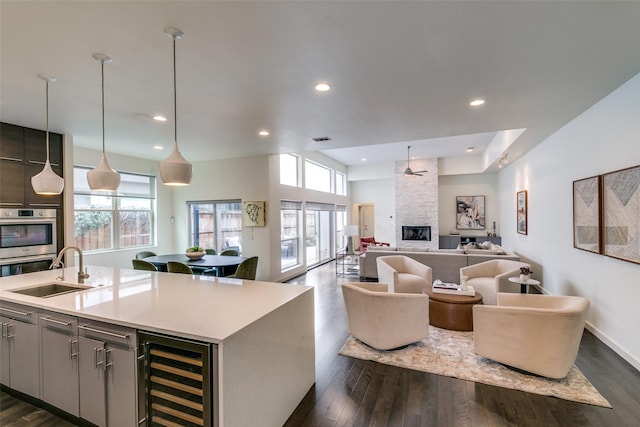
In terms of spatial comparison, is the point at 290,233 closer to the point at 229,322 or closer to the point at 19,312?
the point at 19,312

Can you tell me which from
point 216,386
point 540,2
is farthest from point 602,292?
point 216,386

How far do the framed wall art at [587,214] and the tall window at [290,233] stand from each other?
5.28 metres

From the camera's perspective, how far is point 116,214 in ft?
19.8

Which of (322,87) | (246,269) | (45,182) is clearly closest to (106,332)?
(45,182)

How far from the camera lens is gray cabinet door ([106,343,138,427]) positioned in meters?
1.77

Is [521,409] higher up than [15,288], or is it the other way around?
[15,288]

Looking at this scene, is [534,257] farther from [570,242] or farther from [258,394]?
[258,394]

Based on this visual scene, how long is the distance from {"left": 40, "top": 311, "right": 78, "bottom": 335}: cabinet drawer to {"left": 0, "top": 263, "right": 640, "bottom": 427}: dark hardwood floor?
76 cm

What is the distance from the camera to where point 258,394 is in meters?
1.83

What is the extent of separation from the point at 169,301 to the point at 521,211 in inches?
289

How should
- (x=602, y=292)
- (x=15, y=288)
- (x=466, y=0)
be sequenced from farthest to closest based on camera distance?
1. (x=602, y=292)
2. (x=15, y=288)
3. (x=466, y=0)

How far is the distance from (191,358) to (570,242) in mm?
5064

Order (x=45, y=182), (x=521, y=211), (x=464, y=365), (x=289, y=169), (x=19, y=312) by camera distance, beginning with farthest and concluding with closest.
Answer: (x=289, y=169) → (x=521, y=211) → (x=464, y=365) → (x=45, y=182) → (x=19, y=312)

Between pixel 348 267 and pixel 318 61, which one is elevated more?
pixel 318 61
